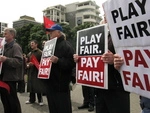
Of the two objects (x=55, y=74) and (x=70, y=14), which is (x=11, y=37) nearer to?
(x=55, y=74)

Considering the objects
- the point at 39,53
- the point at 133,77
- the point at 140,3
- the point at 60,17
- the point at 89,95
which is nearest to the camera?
the point at 140,3

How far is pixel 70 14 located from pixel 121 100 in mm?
89772

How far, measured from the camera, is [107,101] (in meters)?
2.34

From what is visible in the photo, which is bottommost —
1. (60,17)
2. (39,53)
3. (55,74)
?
(55,74)

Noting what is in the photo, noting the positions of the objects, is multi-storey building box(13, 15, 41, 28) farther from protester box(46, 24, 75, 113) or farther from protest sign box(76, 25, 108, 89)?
protest sign box(76, 25, 108, 89)

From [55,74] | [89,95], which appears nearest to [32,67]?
[89,95]

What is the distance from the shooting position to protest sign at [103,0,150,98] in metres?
1.49

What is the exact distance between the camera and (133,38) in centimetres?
160

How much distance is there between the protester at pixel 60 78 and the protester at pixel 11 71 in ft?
2.50

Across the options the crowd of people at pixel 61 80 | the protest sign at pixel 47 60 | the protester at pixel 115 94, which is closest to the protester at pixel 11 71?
the crowd of people at pixel 61 80

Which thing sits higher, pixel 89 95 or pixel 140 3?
pixel 140 3

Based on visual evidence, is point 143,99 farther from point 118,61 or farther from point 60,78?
point 60,78

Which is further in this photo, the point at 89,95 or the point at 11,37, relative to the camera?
the point at 89,95

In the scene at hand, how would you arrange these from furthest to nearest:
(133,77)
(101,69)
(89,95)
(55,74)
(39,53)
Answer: (39,53), (89,95), (55,74), (101,69), (133,77)
